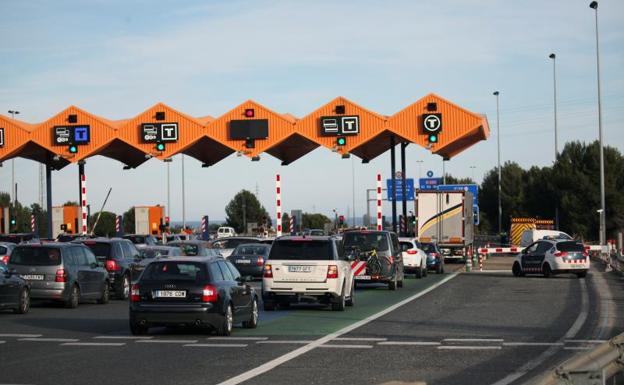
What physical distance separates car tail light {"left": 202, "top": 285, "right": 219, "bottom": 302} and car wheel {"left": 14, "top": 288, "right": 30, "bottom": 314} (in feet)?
23.6

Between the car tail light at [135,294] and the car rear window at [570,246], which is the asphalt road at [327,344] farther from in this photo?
the car rear window at [570,246]

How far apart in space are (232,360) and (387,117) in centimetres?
3320

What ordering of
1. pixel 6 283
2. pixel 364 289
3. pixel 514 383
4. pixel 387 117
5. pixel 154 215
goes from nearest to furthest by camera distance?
pixel 514 383 → pixel 6 283 → pixel 364 289 → pixel 387 117 → pixel 154 215

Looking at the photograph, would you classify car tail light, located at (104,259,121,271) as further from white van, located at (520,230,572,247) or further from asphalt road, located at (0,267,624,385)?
white van, located at (520,230,572,247)

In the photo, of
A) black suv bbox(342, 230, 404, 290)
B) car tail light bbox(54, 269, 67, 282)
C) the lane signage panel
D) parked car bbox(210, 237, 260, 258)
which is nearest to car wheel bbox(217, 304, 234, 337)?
car tail light bbox(54, 269, 67, 282)

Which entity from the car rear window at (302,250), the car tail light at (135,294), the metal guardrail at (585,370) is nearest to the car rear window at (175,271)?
the car tail light at (135,294)

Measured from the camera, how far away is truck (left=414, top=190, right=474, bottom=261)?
54.4 meters

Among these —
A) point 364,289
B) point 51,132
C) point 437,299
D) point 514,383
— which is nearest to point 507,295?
point 437,299

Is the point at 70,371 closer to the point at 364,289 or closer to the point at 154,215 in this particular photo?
the point at 364,289

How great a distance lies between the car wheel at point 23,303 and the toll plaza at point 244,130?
71.1 feet

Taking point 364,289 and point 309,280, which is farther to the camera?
point 364,289

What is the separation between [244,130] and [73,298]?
21.9 meters

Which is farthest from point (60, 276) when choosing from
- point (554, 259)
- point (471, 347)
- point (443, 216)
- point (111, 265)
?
point (443, 216)

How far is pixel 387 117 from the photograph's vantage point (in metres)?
47.3
